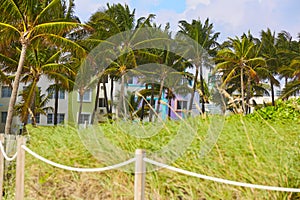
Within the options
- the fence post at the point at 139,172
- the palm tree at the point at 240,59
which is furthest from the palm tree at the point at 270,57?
the fence post at the point at 139,172

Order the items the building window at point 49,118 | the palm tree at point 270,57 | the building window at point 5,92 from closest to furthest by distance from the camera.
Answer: the palm tree at point 270,57
the building window at point 5,92
the building window at point 49,118

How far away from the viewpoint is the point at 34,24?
17469mm

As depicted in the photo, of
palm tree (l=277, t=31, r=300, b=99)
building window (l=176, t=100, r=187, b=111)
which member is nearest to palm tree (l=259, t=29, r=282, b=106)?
palm tree (l=277, t=31, r=300, b=99)

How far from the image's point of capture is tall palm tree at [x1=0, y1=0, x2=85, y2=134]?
1684 centimetres

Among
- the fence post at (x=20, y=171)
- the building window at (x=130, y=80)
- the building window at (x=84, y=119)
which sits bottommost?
the fence post at (x=20, y=171)

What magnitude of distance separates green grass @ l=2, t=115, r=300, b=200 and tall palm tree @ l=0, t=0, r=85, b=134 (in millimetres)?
11186

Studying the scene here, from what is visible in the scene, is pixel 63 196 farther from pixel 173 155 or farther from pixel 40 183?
pixel 173 155

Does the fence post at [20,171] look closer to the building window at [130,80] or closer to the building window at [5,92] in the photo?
the building window at [130,80]

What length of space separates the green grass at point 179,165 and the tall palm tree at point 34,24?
1119 centimetres

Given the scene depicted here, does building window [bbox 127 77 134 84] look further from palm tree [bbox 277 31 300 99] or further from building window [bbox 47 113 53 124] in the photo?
building window [bbox 47 113 53 124]

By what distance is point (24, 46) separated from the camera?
17609 mm

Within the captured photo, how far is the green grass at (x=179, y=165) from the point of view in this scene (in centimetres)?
354

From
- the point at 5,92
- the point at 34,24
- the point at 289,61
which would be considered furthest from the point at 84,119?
the point at 5,92

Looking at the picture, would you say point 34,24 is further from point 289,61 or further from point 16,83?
point 289,61
